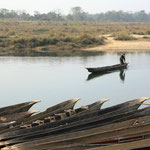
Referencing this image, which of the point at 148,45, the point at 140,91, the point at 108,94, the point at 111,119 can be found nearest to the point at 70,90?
the point at 108,94

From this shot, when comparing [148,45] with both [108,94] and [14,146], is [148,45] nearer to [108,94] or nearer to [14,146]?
[108,94]

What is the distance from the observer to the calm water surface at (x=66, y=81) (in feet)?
57.8

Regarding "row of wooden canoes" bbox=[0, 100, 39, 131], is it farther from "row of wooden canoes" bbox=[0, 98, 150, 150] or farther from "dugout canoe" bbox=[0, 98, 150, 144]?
"dugout canoe" bbox=[0, 98, 150, 144]

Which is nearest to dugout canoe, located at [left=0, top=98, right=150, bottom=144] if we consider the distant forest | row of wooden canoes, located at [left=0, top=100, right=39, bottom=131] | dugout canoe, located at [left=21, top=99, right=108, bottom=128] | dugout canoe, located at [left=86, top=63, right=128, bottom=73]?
dugout canoe, located at [left=21, top=99, right=108, bottom=128]

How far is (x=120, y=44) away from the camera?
43.8 metres

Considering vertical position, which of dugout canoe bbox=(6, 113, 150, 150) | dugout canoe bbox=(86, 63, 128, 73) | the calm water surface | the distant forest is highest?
the distant forest

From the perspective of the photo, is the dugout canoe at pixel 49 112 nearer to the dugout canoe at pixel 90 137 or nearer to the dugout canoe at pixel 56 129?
the dugout canoe at pixel 56 129

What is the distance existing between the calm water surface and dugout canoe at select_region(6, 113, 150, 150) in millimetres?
6622

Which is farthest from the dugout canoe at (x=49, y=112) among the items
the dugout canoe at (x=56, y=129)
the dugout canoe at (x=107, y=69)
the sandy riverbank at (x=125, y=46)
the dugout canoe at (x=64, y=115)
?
the sandy riverbank at (x=125, y=46)

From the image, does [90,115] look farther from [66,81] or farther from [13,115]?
[66,81]

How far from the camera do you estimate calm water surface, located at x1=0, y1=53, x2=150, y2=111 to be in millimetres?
17609

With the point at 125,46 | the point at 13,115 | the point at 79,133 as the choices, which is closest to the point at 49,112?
the point at 13,115

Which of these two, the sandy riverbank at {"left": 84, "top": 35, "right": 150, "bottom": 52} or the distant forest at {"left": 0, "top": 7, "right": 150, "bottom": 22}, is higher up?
the distant forest at {"left": 0, "top": 7, "right": 150, "bottom": 22}

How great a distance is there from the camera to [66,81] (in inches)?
864
